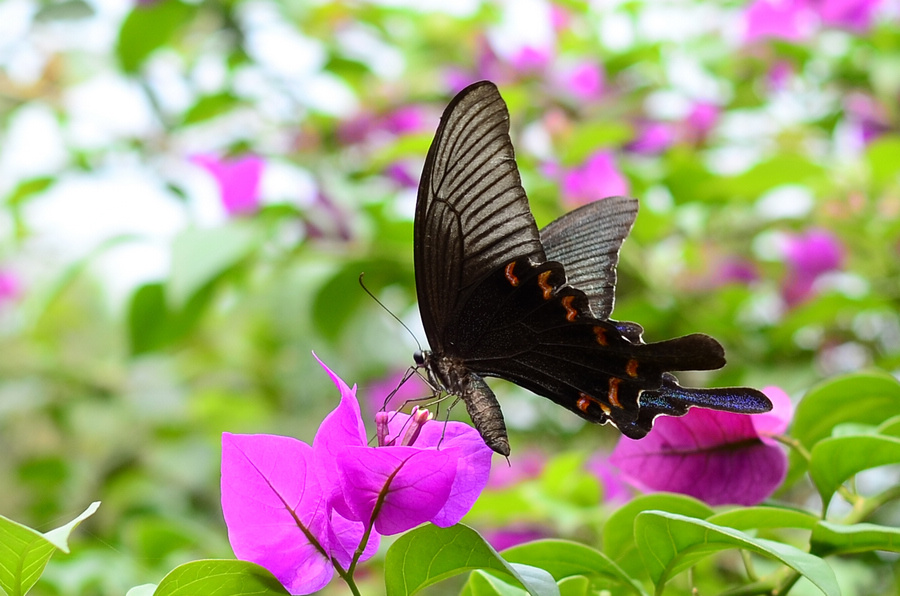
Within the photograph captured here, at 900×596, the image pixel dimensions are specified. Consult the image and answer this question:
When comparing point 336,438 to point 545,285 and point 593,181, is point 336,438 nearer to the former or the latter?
point 545,285

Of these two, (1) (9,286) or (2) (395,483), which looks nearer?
(2) (395,483)

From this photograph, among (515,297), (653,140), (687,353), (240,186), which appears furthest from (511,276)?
(653,140)

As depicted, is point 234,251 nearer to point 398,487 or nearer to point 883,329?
point 398,487

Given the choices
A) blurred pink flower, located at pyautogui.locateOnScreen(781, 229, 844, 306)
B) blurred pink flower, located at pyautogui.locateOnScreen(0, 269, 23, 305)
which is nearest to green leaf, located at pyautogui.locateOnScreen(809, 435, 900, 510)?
blurred pink flower, located at pyautogui.locateOnScreen(781, 229, 844, 306)

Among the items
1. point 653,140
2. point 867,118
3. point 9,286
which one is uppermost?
point 867,118

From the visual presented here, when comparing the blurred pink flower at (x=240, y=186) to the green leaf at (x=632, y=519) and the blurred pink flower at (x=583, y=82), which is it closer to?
the blurred pink flower at (x=583, y=82)

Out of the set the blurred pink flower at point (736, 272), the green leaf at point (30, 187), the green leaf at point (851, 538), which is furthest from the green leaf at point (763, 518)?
the green leaf at point (30, 187)

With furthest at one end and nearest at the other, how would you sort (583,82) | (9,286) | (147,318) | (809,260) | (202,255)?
(9,286)
(583,82)
(809,260)
(147,318)
(202,255)
